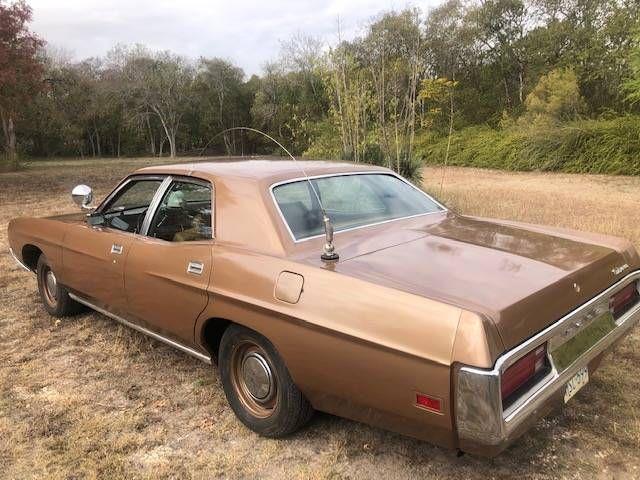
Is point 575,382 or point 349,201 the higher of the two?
point 349,201

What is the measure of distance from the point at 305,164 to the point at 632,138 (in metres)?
18.9

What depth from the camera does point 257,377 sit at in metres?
2.80

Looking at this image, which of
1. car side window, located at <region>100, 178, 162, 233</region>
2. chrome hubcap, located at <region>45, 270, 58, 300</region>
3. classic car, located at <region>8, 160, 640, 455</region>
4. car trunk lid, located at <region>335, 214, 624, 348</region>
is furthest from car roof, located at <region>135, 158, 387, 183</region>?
chrome hubcap, located at <region>45, 270, 58, 300</region>

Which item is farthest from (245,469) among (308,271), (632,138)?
(632,138)

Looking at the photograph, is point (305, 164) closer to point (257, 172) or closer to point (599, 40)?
point (257, 172)

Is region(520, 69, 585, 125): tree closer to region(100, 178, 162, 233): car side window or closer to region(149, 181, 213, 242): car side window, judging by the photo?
region(100, 178, 162, 233): car side window

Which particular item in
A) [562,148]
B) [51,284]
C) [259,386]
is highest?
[562,148]

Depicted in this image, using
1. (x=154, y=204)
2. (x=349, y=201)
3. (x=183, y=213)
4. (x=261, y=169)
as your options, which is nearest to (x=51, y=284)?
(x=154, y=204)

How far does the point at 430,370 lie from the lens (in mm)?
2014

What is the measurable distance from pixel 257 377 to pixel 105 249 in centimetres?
155

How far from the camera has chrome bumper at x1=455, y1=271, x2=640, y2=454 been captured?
1.91m

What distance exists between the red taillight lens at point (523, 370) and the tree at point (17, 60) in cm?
1629

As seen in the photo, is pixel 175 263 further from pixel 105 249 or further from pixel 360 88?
pixel 360 88

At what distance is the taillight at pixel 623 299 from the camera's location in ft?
9.20
